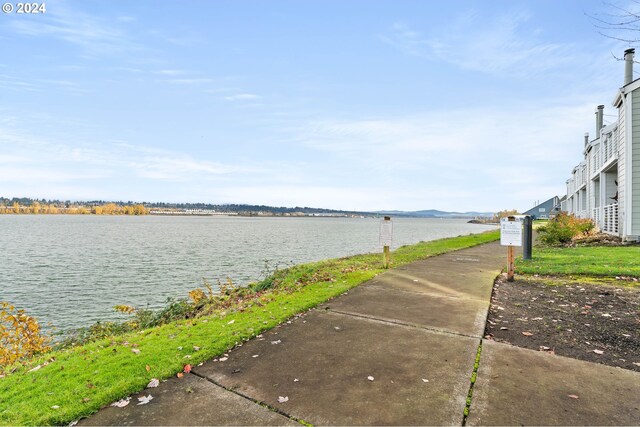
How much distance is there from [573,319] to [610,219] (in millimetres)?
18272

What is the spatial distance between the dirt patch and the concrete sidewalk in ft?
1.26

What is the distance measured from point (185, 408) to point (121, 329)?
701cm

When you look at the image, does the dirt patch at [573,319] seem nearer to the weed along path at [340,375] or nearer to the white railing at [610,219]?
the weed along path at [340,375]

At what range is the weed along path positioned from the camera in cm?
296

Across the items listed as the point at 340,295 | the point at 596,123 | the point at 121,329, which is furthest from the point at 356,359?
the point at 596,123

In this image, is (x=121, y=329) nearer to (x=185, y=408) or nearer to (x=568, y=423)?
(x=185, y=408)

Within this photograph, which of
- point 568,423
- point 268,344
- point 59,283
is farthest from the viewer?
point 59,283

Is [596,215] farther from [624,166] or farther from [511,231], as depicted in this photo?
[511,231]

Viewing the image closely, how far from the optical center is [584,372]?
12.3 ft

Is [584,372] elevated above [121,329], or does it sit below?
above

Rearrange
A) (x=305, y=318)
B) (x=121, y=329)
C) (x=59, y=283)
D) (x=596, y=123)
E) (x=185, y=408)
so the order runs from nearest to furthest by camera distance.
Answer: (x=185, y=408) → (x=305, y=318) → (x=121, y=329) → (x=59, y=283) → (x=596, y=123)

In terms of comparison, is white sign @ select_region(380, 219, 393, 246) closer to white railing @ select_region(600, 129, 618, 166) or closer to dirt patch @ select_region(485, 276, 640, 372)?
dirt patch @ select_region(485, 276, 640, 372)

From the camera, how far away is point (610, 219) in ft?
63.6

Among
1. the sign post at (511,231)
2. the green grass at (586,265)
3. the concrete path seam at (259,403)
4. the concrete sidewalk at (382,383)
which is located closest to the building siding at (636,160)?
the green grass at (586,265)
